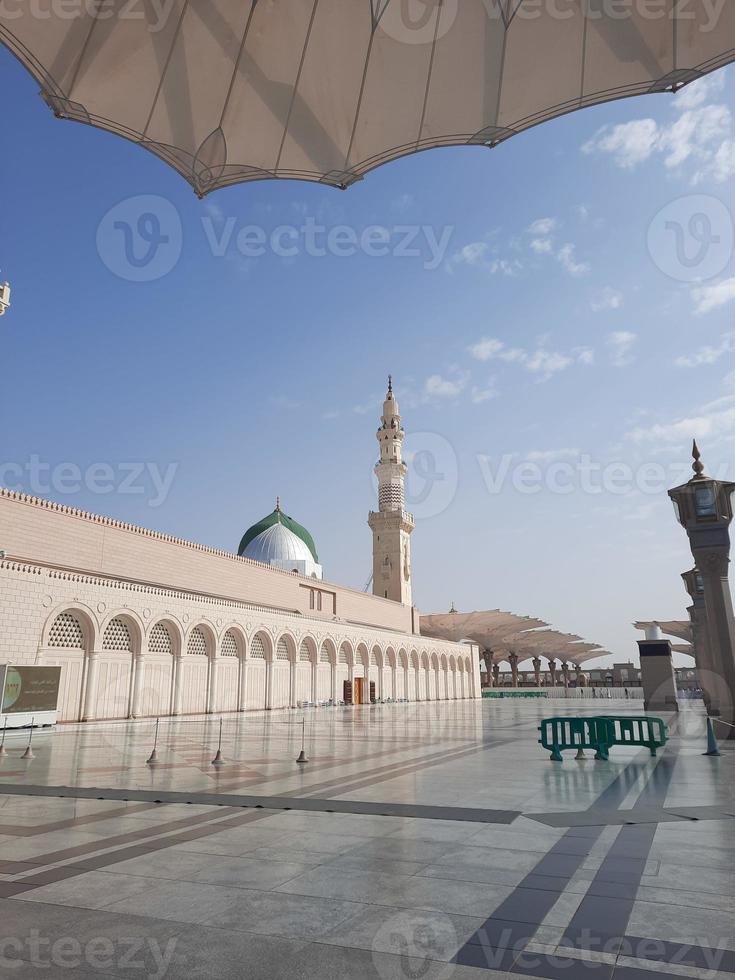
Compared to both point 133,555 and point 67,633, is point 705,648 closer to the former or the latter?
point 67,633

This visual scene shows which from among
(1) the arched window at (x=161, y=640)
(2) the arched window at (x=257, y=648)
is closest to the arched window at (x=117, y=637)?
(1) the arched window at (x=161, y=640)

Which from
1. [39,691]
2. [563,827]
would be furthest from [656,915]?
[39,691]

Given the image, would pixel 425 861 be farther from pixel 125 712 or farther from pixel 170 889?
pixel 125 712

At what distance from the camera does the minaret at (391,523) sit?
2463 inches

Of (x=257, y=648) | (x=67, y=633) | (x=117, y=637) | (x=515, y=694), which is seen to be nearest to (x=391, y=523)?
(x=515, y=694)

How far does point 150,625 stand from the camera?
25.5m

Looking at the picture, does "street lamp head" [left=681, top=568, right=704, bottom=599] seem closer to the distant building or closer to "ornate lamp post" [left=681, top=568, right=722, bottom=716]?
"ornate lamp post" [left=681, top=568, right=722, bottom=716]

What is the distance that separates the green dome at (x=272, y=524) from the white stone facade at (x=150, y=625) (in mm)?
16361

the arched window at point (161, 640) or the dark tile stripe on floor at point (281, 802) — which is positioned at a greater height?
the arched window at point (161, 640)

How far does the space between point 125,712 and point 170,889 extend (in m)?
22.1

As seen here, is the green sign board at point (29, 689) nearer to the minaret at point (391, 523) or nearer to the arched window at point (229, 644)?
the arched window at point (229, 644)

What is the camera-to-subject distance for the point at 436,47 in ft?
26.7

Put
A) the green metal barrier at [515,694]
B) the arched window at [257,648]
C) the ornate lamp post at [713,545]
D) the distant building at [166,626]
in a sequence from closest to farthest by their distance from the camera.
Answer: the ornate lamp post at [713,545], the distant building at [166,626], the arched window at [257,648], the green metal barrier at [515,694]

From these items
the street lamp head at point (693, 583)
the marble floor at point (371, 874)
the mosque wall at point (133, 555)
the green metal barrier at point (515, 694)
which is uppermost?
the mosque wall at point (133, 555)
